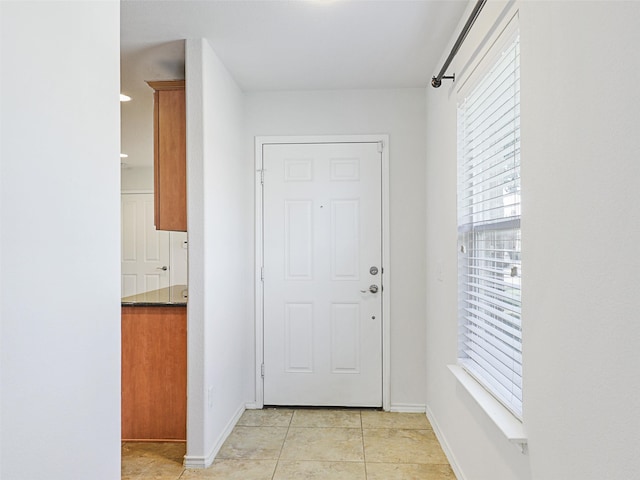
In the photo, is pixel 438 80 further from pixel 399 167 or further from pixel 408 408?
pixel 408 408

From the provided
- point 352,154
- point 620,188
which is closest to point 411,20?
point 352,154

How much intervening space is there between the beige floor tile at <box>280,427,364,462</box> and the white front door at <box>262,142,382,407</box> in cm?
50

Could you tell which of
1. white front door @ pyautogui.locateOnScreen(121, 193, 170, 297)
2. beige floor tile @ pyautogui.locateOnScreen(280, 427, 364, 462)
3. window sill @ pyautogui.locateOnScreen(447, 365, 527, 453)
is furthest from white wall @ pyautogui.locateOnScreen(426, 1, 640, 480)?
white front door @ pyautogui.locateOnScreen(121, 193, 170, 297)

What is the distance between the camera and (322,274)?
153 inches

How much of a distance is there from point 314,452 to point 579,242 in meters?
2.29

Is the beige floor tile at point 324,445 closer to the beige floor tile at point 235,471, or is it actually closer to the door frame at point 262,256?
the beige floor tile at point 235,471

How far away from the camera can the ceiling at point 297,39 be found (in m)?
2.50

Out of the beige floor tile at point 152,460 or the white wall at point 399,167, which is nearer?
the beige floor tile at point 152,460

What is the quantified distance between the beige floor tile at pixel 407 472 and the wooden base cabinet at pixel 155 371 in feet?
4.07

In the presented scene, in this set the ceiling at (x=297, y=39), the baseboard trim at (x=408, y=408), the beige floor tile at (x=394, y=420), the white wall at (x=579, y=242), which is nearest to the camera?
the white wall at (x=579, y=242)

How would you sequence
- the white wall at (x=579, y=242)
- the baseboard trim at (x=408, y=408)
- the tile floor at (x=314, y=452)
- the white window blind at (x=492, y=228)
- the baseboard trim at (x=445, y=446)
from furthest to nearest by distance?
the baseboard trim at (x=408, y=408) < the tile floor at (x=314, y=452) < the baseboard trim at (x=445, y=446) < the white window blind at (x=492, y=228) < the white wall at (x=579, y=242)

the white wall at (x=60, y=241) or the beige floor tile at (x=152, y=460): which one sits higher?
the white wall at (x=60, y=241)

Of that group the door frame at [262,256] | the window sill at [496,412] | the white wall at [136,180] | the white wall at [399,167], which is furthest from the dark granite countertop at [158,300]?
the white wall at [136,180]

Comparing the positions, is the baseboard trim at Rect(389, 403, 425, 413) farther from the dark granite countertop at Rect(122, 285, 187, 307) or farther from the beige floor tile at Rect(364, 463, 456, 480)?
the dark granite countertop at Rect(122, 285, 187, 307)
